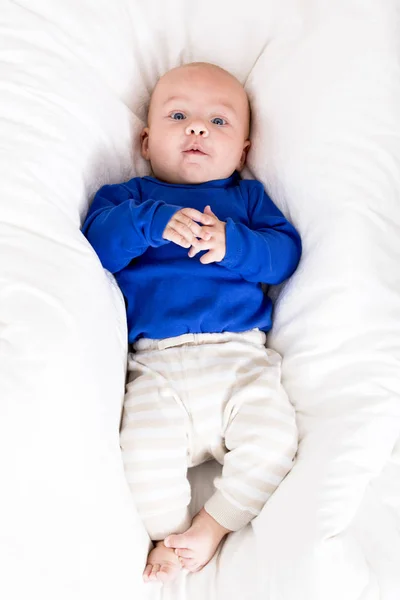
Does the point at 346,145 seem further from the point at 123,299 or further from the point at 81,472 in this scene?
the point at 81,472

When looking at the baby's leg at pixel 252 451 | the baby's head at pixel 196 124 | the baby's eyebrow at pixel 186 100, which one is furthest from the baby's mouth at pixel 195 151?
the baby's leg at pixel 252 451

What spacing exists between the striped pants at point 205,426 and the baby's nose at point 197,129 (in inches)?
16.0

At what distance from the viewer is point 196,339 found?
131 cm

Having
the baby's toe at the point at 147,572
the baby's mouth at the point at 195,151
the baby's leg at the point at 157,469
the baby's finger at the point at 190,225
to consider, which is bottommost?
the baby's toe at the point at 147,572

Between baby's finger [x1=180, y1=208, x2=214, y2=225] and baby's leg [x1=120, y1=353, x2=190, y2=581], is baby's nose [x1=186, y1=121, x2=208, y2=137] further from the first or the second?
baby's leg [x1=120, y1=353, x2=190, y2=581]

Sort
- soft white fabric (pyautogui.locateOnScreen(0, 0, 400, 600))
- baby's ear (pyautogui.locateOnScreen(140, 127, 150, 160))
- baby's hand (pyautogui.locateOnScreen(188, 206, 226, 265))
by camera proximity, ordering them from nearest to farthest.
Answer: soft white fabric (pyautogui.locateOnScreen(0, 0, 400, 600)) → baby's hand (pyautogui.locateOnScreen(188, 206, 226, 265)) → baby's ear (pyautogui.locateOnScreen(140, 127, 150, 160))

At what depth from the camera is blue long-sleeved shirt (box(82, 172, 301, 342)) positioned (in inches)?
49.9

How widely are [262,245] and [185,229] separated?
6.5 inches

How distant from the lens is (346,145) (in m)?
1.37

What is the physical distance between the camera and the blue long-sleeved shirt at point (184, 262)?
1267 mm

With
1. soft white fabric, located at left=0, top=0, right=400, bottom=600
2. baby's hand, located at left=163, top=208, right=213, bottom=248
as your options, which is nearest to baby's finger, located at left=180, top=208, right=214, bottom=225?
baby's hand, located at left=163, top=208, right=213, bottom=248

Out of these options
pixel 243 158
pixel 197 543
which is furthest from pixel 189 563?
pixel 243 158

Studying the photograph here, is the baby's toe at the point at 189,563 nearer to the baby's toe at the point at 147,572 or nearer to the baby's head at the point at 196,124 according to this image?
the baby's toe at the point at 147,572

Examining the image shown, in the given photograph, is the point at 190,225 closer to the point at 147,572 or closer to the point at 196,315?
the point at 196,315
